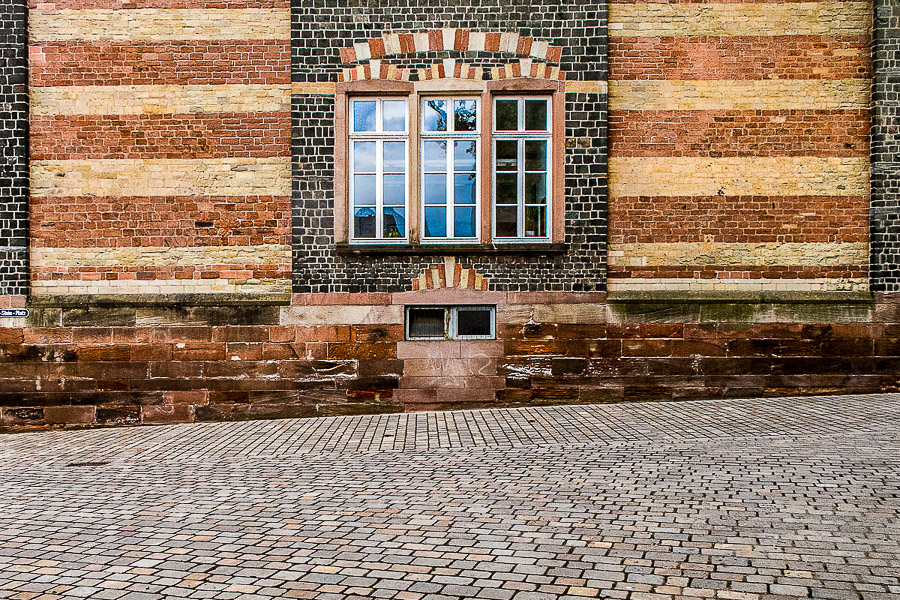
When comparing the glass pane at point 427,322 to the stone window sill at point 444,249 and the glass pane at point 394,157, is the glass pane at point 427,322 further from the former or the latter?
the glass pane at point 394,157

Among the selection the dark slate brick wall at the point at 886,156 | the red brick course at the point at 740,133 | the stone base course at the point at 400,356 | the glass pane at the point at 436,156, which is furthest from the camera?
the glass pane at the point at 436,156

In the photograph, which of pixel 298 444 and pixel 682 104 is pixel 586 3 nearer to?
pixel 682 104

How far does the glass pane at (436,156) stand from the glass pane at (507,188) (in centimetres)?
80

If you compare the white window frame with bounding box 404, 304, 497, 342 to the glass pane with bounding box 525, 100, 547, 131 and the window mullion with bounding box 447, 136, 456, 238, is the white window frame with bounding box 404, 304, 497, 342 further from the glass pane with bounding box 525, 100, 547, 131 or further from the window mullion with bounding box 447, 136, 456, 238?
the glass pane with bounding box 525, 100, 547, 131

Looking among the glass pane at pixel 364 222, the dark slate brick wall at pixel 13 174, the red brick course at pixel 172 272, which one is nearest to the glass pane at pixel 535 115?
the glass pane at pixel 364 222

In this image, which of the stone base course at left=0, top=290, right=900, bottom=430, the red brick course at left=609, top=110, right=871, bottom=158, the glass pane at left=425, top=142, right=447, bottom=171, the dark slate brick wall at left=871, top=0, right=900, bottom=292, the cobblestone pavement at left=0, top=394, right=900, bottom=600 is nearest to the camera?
the cobblestone pavement at left=0, top=394, right=900, bottom=600

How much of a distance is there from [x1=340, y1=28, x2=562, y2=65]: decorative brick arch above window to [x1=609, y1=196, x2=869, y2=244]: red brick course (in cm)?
233

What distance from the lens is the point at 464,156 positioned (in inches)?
465

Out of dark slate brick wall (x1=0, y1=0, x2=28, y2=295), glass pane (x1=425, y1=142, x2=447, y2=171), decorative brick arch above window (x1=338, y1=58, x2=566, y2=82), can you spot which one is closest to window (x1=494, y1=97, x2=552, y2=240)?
decorative brick arch above window (x1=338, y1=58, x2=566, y2=82)

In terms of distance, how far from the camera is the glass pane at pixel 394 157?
11797 mm

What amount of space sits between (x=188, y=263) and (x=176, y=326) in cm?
87

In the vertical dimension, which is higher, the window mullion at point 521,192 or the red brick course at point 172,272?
the window mullion at point 521,192

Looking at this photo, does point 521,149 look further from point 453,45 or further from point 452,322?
point 452,322

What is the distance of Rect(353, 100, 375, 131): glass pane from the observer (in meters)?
11.7
